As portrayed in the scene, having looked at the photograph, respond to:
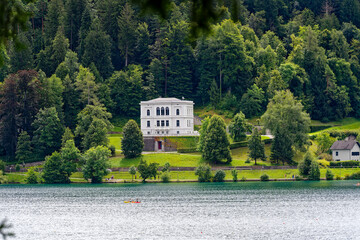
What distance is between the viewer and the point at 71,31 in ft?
459

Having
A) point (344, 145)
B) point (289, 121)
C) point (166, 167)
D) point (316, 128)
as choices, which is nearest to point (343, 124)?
point (316, 128)

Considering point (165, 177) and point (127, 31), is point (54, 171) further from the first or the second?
point (127, 31)

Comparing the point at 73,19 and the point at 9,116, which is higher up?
the point at 73,19

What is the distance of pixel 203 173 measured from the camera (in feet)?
294

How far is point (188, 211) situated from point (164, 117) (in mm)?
53074

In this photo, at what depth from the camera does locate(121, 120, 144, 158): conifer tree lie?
A: 100 m

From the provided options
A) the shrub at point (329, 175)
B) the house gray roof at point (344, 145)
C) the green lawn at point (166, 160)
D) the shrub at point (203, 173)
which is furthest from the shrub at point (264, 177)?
the house gray roof at point (344, 145)

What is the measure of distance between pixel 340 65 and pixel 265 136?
29143mm

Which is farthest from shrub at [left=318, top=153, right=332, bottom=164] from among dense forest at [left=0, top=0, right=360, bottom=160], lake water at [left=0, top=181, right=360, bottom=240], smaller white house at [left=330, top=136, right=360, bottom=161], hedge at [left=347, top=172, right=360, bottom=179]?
dense forest at [left=0, top=0, right=360, bottom=160]

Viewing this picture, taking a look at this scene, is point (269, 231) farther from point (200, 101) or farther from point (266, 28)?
point (266, 28)

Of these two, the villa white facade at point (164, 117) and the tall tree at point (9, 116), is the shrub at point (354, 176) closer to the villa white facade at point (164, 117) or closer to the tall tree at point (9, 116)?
the villa white facade at point (164, 117)

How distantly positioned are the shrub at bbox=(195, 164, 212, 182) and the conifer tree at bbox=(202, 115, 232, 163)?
13.7ft

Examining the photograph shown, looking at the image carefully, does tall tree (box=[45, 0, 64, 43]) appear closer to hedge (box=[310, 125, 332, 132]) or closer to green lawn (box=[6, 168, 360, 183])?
green lawn (box=[6, 168, 360, 183])

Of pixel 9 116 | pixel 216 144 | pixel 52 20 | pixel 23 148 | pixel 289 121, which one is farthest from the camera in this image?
pixel 52 20
